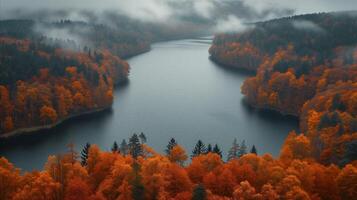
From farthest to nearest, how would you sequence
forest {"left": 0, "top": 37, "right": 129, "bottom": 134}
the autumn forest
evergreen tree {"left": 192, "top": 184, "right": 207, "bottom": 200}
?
forest {"left": 0, "top": 37, "right": 129, "bottom": 134}
the autumn forest
evergreen tree {"left": 192, "top": 184, "right": 207, "bottom": 200}

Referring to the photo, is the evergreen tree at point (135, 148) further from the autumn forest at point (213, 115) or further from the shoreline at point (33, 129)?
the shoreline at point (33, 129)

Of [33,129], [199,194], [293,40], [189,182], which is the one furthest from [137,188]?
[293,40]

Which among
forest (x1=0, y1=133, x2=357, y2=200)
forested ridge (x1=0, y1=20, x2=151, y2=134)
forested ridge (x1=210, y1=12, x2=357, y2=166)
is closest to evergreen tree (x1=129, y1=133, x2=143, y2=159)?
forest (x1=0, y1=133, x2=357, y2=200)

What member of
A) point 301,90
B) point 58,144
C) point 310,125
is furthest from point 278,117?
point 58,144

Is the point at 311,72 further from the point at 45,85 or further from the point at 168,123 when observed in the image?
the point at 45,85

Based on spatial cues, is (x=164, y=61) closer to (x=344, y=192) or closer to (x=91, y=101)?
(x=91, y=101)

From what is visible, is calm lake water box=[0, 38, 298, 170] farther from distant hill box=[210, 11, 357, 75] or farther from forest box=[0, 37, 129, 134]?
distant hill box=[210, 11, 357, 75]

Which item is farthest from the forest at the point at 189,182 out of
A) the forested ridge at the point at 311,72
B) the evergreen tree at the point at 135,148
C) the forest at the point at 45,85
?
the forest at the point at 45,85
